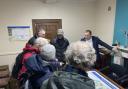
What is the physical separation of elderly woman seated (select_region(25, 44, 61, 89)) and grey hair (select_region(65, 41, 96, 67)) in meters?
0.27

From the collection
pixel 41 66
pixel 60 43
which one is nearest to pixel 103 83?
pixel 41 66

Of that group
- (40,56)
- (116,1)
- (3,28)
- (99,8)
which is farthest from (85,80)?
(99,8)

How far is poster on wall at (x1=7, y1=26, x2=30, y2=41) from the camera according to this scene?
4.02 meters

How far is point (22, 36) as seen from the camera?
13.5ft

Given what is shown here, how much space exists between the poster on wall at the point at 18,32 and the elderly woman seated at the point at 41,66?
2.42m

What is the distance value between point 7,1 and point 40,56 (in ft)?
8.59

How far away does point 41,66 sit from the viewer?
1.67 metres

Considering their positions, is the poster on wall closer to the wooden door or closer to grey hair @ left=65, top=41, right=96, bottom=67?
the wooden door

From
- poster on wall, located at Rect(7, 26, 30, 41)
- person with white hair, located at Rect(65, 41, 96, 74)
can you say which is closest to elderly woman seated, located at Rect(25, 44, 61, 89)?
person with white hair, located at Rect(65, 41, 96, 74)

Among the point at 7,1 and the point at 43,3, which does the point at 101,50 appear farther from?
the point at 7,1

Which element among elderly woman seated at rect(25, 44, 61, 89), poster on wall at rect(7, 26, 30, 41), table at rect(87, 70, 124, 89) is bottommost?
table at rect(87, 70, 124, 89)

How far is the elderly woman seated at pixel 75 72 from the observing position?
1.14 m

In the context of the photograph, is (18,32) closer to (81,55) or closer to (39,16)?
(39,16)

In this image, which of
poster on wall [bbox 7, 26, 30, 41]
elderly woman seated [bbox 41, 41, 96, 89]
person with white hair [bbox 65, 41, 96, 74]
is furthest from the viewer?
poster on wall [bbox 7, 26, 30, 41]
